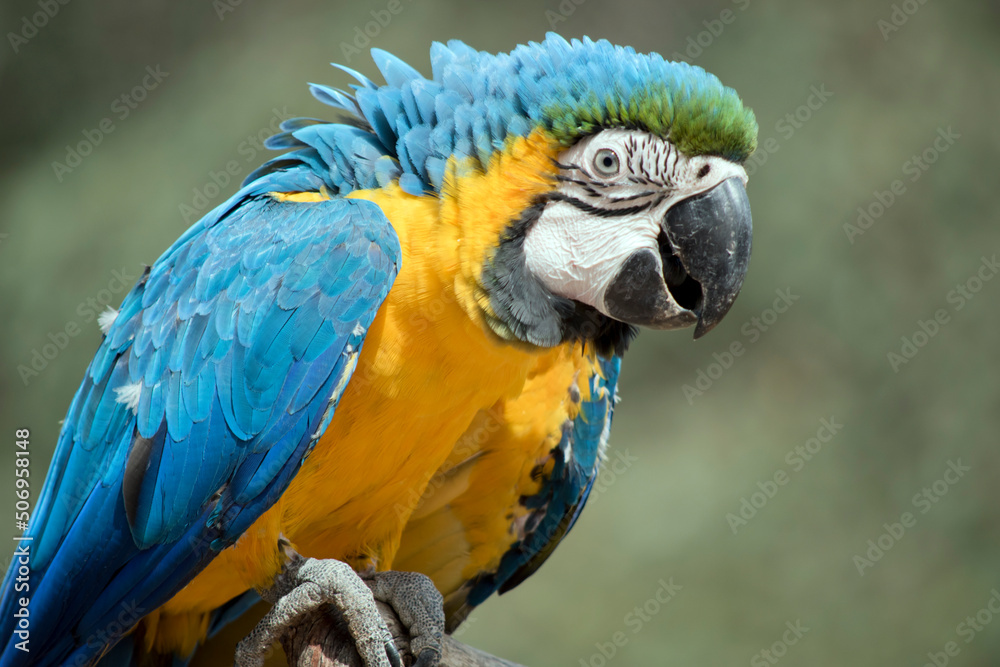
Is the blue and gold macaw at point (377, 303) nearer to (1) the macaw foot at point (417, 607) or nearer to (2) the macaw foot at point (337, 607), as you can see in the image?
(2) the macaw foot at point (337, 607)

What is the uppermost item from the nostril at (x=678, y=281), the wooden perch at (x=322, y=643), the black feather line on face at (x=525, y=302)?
the nostril at (x=678, y=281)

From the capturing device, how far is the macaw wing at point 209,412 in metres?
1.50

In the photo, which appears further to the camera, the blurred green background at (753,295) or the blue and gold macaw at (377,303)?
the blurred green background at (753,295)

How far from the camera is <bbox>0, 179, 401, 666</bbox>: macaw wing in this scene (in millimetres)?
1498

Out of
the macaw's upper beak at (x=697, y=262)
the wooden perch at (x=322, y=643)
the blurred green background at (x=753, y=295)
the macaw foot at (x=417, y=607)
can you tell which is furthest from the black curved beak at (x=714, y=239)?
the blurred green background at (x=753, y=295)

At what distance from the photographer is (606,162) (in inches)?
60.2

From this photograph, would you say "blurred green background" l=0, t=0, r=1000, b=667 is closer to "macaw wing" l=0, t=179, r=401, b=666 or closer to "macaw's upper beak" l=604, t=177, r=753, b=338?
"macaw wing" l=0, t=179, r=401, b=666

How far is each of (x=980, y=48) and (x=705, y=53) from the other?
140 centimetres

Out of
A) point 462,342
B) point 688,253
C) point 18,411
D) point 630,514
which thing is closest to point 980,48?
point 630,514

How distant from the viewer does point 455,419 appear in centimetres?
173

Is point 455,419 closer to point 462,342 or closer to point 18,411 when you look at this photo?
point 462,342

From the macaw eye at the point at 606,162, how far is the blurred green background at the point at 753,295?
277cm

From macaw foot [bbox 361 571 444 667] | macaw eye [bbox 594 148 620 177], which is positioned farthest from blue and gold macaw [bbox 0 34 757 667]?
macaw foot [bbox 361 571 444 667]

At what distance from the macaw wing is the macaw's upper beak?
1.46ft
